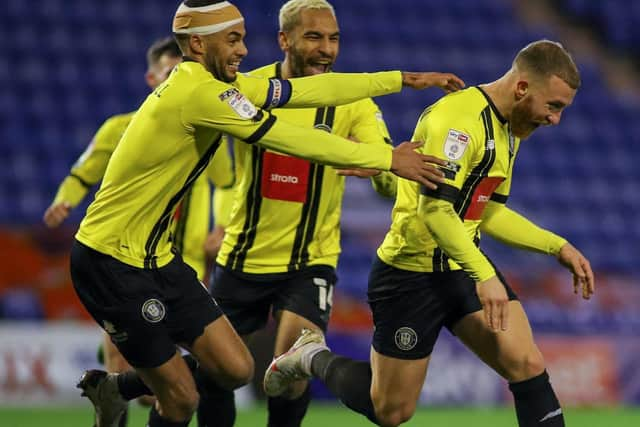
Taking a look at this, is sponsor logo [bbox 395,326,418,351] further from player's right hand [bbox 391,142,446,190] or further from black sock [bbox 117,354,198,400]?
black sock [bbox 117,354,198,400]

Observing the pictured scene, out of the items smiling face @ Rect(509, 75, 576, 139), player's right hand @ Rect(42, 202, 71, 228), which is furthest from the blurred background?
smiling face @ Rect(509, 75, 576, 139)

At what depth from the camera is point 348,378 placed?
534cm

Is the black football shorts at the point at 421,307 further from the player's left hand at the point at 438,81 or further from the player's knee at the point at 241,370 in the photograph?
the player's left hand at the point at 438,81

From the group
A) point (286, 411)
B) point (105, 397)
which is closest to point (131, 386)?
point (105, 397)

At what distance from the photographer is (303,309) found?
221 inches

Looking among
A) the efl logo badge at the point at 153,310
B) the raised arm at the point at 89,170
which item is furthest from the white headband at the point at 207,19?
the raised arm at the point at 89,170

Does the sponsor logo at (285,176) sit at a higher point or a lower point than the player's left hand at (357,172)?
lower

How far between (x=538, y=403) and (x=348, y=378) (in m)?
0.93

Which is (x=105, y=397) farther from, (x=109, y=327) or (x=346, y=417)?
(x=346, y=417)

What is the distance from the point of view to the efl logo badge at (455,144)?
4656 mm

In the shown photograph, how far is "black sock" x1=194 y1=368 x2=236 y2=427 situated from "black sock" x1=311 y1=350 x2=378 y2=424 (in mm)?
510

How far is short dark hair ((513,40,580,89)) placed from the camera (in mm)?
4762

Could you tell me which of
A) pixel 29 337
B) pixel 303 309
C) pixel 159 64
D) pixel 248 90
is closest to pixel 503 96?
pixel 248 90

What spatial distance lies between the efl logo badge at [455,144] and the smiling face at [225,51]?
36.8 inches
